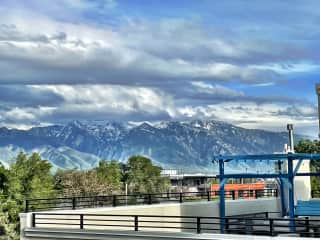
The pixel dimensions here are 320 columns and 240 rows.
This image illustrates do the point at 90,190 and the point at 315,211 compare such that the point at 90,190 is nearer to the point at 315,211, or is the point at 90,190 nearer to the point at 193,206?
the point at 193,206

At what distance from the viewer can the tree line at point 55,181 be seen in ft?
125

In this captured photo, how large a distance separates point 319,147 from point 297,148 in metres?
7.63

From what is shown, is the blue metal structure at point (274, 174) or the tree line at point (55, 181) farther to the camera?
the tree line at point (55, 181)

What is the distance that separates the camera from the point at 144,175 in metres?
81.2

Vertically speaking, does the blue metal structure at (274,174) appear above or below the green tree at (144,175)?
below

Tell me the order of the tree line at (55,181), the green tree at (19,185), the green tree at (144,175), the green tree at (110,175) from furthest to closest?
the green tree at (144,175) → the green tree at (110,175) → the tree line at (55,181) → the green tree at (19,185)

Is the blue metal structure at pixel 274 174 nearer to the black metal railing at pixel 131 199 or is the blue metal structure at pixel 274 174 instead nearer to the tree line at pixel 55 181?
the black metal railing at pixel 131 199

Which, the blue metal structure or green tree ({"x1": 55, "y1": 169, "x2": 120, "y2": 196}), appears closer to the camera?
the blue metal structure

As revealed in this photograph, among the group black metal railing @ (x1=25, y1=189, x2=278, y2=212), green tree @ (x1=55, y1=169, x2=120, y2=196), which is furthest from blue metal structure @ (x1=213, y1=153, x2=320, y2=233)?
green tree @ (x1=55, y1=169, x2=120, y2=196)

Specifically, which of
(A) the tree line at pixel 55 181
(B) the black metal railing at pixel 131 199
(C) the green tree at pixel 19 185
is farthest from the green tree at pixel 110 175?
(B) the black metal railing at pixel 131 199

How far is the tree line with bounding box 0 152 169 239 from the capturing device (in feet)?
125

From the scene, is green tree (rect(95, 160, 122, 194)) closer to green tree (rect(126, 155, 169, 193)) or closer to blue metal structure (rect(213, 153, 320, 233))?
green tree (rect(126, 155, 169, 193))

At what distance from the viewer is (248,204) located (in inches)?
1261

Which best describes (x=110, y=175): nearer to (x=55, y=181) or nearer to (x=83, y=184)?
(x=83, y=184)
